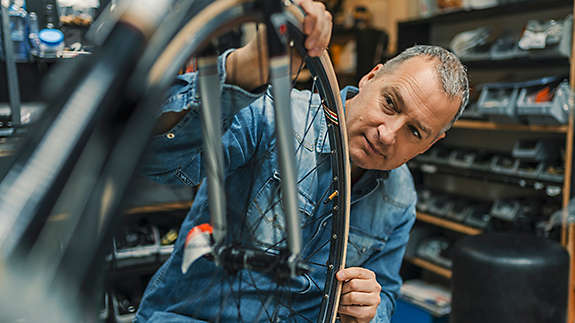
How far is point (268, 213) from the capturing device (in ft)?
2.49

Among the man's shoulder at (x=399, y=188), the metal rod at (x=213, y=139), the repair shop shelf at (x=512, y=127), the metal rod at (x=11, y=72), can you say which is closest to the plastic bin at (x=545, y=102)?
the repair shop shelf at (x=512, y=127)

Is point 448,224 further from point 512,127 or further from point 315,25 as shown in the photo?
point 315,25

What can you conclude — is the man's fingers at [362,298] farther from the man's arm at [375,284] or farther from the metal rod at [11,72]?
the metal rod at [11,72]

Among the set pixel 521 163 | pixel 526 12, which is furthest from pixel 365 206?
pixel 526 12

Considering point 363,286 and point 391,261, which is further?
point 391,261

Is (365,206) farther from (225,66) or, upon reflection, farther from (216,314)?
(225,66)

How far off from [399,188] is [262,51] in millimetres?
532

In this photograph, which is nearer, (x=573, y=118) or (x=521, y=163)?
(x=573, y=118)

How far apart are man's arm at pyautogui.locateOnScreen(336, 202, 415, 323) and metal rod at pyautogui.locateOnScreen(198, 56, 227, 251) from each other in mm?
297

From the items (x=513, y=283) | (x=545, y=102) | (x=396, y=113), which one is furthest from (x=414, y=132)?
(x=545, y=102)

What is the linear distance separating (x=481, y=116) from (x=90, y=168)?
2444 millimetres

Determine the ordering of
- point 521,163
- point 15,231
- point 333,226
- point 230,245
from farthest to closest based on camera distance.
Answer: point 521,163, point 333,226, point 230,245, point 15,231

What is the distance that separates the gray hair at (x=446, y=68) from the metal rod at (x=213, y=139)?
1.33 ft

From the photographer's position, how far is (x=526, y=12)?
8.08 ft
